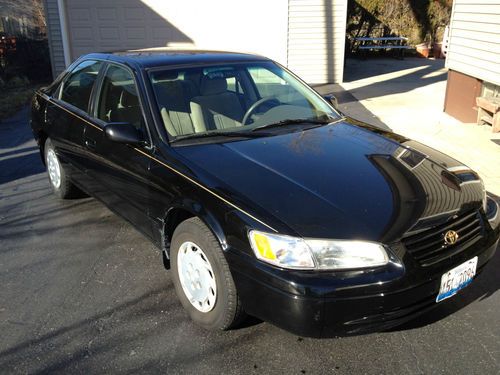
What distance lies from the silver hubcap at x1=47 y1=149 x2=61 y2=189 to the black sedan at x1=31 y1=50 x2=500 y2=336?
67 centimetres

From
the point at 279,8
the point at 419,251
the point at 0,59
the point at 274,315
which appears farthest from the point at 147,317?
the point at 0,59

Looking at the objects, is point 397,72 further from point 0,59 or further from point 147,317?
point 147,317

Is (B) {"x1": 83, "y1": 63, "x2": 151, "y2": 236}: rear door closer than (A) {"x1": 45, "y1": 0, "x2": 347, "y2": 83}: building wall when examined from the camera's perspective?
Yes

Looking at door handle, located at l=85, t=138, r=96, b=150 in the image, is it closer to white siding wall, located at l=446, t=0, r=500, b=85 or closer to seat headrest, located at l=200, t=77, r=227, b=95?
seat headrest, located at l=200, t=77, r=227, b=95

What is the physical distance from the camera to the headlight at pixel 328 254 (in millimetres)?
2344

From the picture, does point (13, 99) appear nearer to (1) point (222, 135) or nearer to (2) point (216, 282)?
(1) point (222, 135)

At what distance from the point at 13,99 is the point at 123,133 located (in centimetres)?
956

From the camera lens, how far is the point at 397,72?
15.6 m

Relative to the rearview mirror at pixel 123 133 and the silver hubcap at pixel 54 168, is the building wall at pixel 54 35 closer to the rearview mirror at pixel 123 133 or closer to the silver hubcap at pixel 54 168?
the silver hubcap at pixel 54 168

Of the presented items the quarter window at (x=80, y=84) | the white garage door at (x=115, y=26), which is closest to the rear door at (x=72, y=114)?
the quarter window at (x=80, y=84)

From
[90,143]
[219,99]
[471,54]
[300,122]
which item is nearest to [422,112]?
[471,54]

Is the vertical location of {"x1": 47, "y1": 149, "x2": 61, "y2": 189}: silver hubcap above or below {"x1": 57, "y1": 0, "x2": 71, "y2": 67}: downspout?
below

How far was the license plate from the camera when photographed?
2.55 m

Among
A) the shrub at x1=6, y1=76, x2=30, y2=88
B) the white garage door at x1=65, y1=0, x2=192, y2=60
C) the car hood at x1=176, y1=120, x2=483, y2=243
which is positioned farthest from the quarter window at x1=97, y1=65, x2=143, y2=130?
the shrub at x1=6, y1=76, x2=30, y2=88
